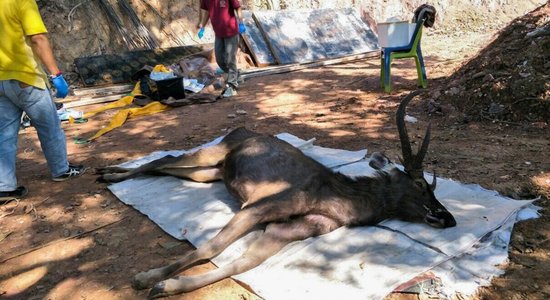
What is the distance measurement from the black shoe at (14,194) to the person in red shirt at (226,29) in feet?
15.1

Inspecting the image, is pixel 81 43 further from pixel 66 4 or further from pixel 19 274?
pixel 19 274

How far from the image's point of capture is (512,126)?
5883 millimetres

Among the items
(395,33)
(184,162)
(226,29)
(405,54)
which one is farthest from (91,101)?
(405,54)

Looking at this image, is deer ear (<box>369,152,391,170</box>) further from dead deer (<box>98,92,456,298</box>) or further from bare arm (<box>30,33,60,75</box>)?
bare arm (<box>30,33,60,75</box>)

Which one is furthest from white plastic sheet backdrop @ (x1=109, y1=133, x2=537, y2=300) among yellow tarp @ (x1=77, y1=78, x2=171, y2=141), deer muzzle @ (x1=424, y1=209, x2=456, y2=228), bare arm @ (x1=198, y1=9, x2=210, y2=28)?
bare arm @ (x1=198, y1=9, x2=210, y2=28)

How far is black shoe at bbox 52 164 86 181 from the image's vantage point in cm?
487

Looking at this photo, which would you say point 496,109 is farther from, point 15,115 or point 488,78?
point 15,115

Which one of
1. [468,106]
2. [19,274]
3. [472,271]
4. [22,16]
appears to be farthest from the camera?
[468,106]

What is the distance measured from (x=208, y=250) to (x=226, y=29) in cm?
566

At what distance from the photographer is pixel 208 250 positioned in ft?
10.5

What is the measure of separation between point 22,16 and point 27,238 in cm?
193

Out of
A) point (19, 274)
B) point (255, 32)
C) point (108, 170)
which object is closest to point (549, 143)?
point (108, 170)

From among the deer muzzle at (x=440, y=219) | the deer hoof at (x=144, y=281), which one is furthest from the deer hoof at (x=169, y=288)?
the deer muzzle at (x=440, y=219)

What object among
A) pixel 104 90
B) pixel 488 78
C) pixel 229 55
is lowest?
pixel 104 90
